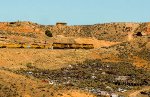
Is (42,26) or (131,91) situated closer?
(131,91)

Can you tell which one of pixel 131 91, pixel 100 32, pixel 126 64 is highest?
pixel 100 32

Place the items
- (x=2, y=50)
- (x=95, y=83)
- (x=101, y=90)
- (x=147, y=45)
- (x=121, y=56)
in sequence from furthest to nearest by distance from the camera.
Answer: (x=147, y=45) < (x=121, y=56) < (x=2, y=50) < (x=95, y=83) < (x=101, y=90)

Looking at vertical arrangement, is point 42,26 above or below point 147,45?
above

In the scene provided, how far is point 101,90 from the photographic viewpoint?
5053cm

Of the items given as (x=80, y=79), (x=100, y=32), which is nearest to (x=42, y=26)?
(x=100, y=32)

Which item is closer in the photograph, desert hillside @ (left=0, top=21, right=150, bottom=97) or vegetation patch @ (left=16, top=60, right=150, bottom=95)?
desert hillside @ (left=0, top=21, right=150, bottom=97)

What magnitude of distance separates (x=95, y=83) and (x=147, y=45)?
89.3ft

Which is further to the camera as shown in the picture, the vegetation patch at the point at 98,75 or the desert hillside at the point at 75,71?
the vegetation patch at the point at 98,75

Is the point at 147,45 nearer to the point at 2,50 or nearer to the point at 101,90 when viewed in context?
the point at 2,50

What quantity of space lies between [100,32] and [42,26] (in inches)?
721

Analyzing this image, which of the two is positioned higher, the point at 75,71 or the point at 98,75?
the point at 75,71

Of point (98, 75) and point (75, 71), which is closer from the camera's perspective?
point (98, 75)

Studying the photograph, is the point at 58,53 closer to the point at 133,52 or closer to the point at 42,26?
the point at 133,52

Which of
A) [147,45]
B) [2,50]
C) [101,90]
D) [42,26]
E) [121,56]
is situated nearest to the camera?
[101,90]
